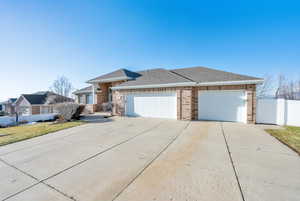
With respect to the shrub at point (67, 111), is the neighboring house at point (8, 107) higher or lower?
lower

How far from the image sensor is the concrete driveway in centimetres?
218

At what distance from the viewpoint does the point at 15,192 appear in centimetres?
233

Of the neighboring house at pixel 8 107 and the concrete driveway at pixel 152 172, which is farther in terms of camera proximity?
the neighboring house at pixel 8 107

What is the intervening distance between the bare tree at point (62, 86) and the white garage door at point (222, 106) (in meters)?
36.4

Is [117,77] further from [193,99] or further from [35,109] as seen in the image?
[35,109]

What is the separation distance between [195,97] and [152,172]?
7840 millimetres

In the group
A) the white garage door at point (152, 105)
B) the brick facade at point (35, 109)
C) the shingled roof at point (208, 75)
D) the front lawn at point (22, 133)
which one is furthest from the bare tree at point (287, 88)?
the brick facade at point (35, 109)

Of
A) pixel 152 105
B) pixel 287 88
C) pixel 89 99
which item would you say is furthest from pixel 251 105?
pixel 287 88

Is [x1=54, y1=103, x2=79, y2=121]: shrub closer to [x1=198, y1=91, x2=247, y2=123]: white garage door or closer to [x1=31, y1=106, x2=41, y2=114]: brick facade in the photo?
[x1=198, y1=91, x2=247, y2=123]: white garage door

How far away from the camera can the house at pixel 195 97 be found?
27.9 ft

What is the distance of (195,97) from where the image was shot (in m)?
9.62

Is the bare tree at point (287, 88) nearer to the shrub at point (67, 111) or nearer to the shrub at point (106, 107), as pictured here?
the shrub at point (106, 107)

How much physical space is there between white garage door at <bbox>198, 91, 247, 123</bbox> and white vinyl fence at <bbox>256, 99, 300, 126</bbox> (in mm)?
1029

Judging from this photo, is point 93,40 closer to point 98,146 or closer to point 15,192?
point 98,146
